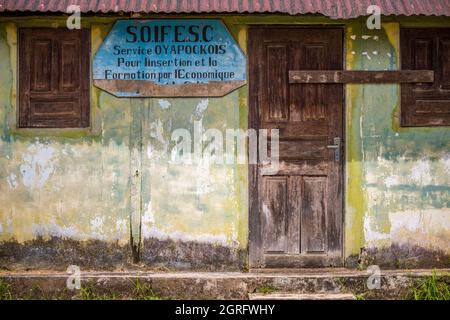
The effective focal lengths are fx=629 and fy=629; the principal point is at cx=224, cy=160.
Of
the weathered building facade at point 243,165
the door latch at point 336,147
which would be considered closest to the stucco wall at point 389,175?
the weathered building facade at point 243,165

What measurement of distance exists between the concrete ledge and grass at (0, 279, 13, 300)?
0.9 inches

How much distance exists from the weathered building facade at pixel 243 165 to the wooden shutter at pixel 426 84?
0.01 metres

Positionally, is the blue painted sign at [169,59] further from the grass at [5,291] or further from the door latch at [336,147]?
the grass at [5,291]

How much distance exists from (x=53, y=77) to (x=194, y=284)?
273cm

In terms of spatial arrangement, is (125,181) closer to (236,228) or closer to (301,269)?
(236,228)

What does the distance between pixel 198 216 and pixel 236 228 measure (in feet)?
1.45

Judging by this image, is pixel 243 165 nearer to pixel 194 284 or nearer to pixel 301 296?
pixel 194 284

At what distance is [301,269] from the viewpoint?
22.8ft

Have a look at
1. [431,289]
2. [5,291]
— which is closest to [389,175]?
[431,289]

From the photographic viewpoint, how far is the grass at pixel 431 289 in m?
6.70

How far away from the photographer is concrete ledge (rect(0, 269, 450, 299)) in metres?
6.67

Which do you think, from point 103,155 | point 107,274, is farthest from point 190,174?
point 107,274

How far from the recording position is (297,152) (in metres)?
6.94

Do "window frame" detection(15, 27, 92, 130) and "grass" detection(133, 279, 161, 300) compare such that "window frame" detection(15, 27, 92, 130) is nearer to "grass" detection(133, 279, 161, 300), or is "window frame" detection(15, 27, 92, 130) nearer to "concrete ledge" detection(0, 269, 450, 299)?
"concrete ledge" detection(0, 269, 450, 299)
